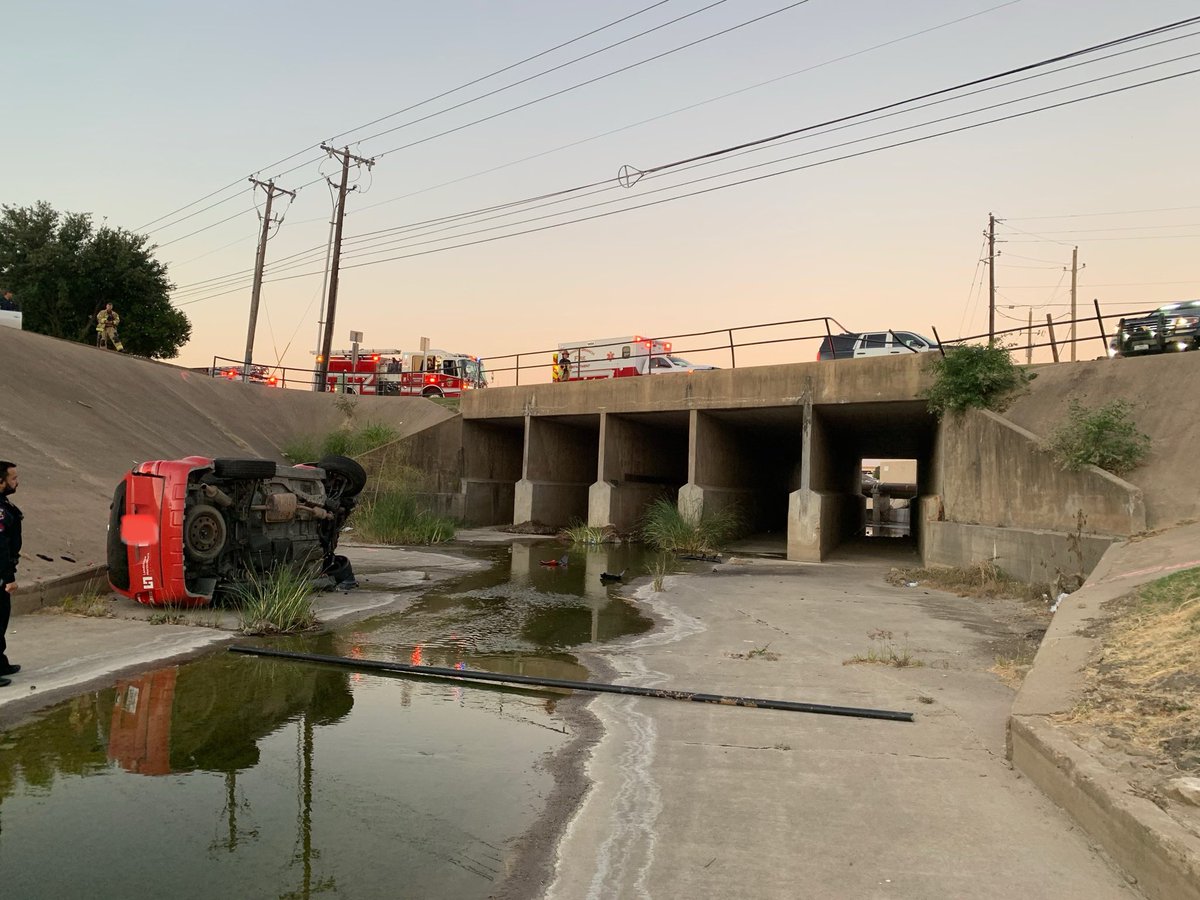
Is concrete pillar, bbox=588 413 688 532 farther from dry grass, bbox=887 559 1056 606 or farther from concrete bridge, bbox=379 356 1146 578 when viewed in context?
dry grass, bbox=887 559 1056 606

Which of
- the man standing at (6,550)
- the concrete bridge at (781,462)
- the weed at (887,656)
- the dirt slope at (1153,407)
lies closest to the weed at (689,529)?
the concrete bridge at (781,462)

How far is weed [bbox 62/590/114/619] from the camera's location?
910 centimetres

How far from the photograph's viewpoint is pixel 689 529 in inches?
872

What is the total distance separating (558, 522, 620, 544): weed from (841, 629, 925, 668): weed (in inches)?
614

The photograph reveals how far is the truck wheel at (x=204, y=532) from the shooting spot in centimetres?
946

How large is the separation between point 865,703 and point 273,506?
7902 mm

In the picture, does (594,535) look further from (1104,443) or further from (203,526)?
(203,526)

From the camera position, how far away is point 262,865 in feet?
11.7

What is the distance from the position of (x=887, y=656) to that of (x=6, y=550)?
817 cm

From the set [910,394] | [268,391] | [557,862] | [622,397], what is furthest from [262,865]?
[268,391]

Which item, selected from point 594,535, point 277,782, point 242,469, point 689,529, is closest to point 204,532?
point 242,469

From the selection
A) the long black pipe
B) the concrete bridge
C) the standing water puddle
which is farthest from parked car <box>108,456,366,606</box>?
the concrete bridge

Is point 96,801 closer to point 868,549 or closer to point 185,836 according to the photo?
point 185,836

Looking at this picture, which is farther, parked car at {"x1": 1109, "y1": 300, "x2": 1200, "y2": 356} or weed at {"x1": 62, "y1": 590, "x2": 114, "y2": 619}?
parked car at {"x1": 1109, "y1": 300, "x2": 1200, "y2": 356}
